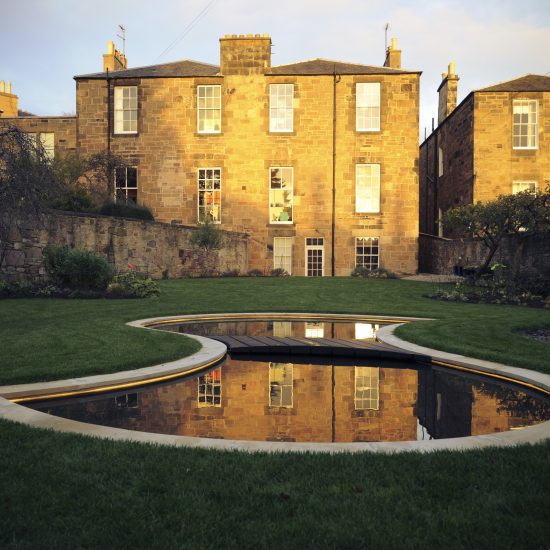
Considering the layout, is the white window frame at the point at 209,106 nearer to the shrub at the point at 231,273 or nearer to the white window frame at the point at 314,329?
the shrub at the point at 231,273

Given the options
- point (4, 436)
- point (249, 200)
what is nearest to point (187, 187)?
point (249, 200)

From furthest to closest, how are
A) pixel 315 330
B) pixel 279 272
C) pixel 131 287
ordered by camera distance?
pixel 279 272 → pixel 131 287 → pixel 315 330

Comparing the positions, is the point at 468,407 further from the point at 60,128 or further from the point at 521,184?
the point at 60,128

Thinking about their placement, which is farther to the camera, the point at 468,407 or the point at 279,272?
the point at 279,272

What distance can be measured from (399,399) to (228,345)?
11.2 ft

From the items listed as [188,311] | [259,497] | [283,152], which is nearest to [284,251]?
[283,152]

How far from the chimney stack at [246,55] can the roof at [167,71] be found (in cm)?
89

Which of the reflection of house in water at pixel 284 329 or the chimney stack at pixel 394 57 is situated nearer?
the reflection of house in water at pixel 284 329

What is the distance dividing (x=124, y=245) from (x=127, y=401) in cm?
1387

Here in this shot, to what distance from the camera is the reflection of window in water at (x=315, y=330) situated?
10275 mm

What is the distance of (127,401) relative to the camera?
18.9 ft

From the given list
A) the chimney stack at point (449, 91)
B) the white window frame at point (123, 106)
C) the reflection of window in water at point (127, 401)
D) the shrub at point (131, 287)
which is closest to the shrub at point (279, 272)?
the shrub at point (131, 287)

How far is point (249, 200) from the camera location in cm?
2681

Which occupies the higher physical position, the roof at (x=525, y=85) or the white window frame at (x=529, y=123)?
the roof at (x=525, y=85)
